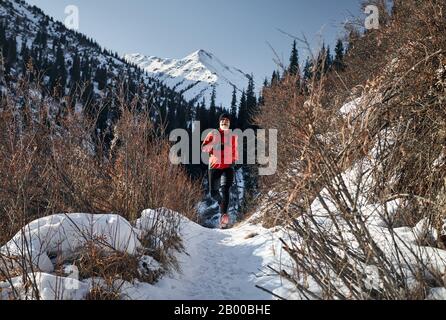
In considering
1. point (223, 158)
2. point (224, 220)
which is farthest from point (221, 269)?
point (223, 158)

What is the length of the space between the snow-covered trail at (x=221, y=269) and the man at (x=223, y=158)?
1.34m

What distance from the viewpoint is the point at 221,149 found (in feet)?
19.6

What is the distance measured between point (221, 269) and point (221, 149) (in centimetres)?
295

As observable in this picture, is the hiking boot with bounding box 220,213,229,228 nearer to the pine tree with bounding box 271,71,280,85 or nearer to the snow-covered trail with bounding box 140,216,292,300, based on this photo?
the snow-covered trail with bounding box 140,216,292,300

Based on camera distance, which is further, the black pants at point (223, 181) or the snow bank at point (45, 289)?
the black pants at point (223, 181)

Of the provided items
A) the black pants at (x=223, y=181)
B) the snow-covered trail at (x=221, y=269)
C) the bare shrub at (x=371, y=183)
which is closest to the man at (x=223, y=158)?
the black pants at (x=223, y=181)

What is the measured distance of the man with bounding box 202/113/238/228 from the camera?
596cm

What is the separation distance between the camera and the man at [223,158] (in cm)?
596

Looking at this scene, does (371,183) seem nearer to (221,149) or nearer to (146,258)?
(146,258)

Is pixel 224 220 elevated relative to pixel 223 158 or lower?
lower

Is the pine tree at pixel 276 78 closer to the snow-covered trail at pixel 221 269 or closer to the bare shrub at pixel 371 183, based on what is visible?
the bare shrub at pixel 371 183

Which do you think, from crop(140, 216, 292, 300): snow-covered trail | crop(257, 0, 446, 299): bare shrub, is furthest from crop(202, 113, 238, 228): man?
crop(257, 0, 446, 299): bare shrub

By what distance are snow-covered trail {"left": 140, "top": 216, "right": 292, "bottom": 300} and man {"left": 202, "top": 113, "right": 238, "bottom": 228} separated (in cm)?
134
